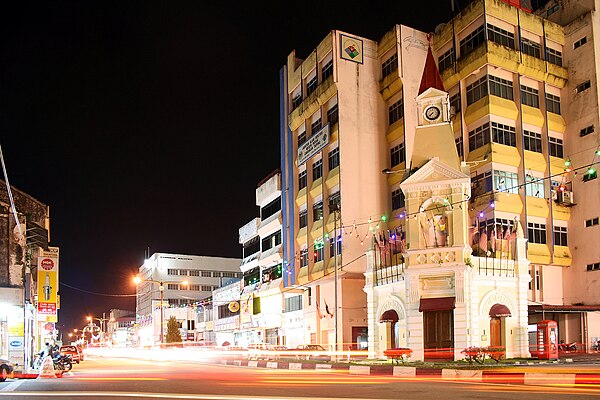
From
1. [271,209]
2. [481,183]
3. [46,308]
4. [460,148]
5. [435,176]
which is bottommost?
[46,308]

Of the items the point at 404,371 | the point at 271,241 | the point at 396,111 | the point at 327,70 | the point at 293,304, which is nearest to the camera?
the point at 404,371

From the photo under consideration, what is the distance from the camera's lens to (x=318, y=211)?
177 ft

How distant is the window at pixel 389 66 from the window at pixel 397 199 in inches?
342

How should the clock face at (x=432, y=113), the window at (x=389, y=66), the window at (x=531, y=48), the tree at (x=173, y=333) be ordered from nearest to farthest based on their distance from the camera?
1. the clock face at (x=432, y=113)
2. the window at (x=531, y=48)
3. the window at (x=389, y=66)
4. the tree at (x=173, y=333)

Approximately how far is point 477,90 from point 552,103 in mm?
5809

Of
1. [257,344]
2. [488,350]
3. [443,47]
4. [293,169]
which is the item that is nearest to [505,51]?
[443,47]

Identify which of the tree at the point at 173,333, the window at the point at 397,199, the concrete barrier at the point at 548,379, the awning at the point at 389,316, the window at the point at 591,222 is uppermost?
the window at the point at 397,199

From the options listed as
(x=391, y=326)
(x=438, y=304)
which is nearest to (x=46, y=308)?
(x=391, y=326)

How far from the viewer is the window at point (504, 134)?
46250 mm

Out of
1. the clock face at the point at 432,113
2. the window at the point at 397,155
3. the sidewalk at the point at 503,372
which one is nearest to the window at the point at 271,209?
the window at the point at 397,155

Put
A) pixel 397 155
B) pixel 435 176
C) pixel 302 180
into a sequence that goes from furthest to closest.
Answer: pixel 302 180 < pixel 397 155 < pixel 435 176

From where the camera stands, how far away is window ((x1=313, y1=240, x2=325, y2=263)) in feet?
172

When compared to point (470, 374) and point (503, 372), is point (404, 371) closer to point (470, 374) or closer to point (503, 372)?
point (470, 374)

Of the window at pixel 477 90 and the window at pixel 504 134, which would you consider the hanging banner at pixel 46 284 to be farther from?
the window at pixel 504 134
